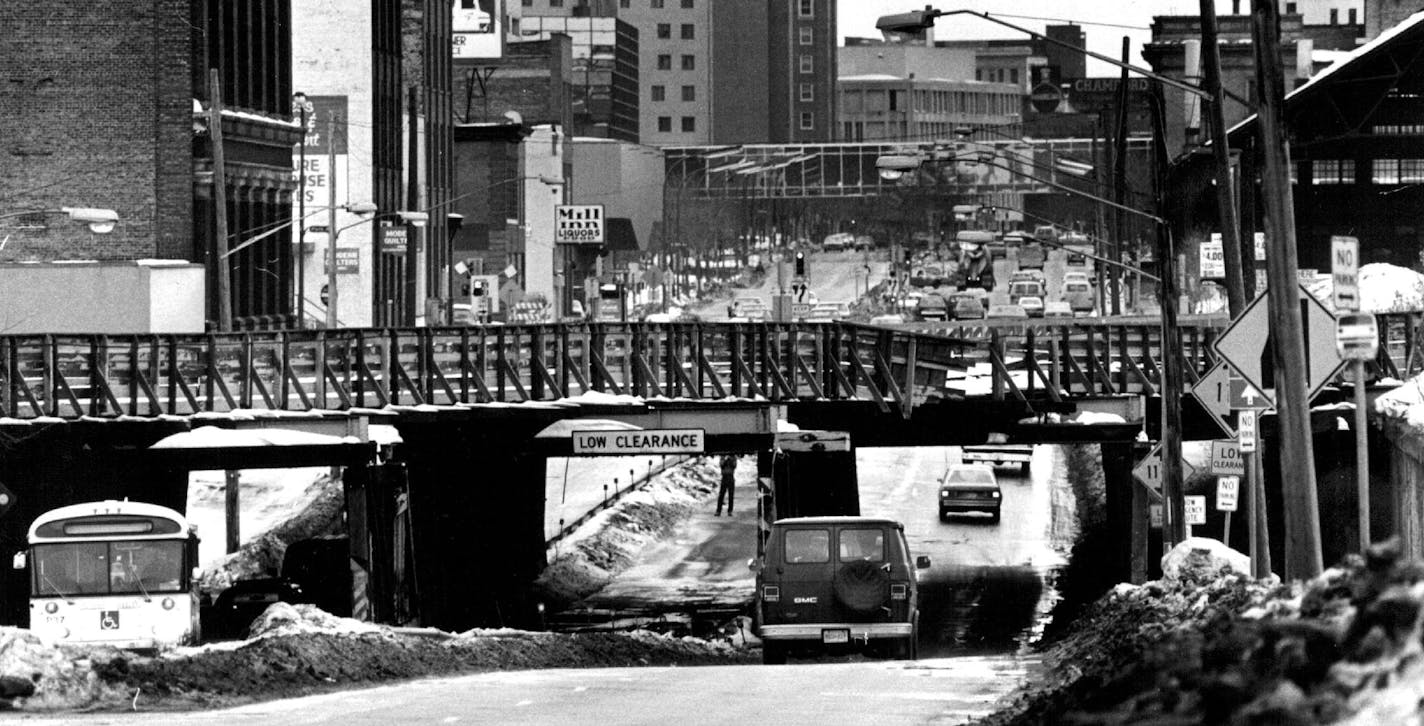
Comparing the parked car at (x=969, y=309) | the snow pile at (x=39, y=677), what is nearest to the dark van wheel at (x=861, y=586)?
the snow pile at (x=39, y=677)

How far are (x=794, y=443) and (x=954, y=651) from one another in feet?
19.0

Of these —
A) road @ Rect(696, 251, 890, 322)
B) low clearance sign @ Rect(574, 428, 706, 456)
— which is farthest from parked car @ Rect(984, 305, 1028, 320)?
low clearance sign @ Rect(574, 428, 706, 456)

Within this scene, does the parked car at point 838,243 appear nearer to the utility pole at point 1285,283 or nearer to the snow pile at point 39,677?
the snow pile at point 39,677

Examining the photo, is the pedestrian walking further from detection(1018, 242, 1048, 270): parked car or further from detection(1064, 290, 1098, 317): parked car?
detection(1018, 242, 1048, 270): parked car

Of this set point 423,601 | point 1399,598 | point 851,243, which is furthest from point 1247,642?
point 851,243

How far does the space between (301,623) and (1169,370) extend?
50.5 feet

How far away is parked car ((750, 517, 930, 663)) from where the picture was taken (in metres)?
30.3

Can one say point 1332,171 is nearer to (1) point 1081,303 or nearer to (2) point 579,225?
(1) point 1081,303

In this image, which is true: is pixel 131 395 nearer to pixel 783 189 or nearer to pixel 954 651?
pixel 954 651

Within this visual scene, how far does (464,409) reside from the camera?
41656 mm

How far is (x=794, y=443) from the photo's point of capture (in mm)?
44438

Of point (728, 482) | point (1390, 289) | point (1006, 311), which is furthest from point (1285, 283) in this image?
point (1006, 311)

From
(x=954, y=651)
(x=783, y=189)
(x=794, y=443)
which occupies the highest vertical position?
(x=783, y=189)

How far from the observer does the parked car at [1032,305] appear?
105 m
